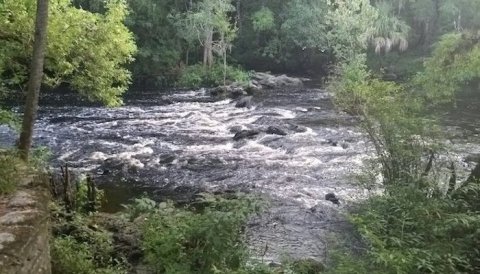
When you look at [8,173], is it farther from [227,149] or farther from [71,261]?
[227,149]

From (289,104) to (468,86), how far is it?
11850 mm

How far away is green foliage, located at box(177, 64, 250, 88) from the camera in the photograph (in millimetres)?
40250

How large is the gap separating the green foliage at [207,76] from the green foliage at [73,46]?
26.2 meters

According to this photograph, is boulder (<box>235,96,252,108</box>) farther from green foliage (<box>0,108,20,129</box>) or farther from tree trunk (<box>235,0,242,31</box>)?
green foliage (<box>0,108,20,129</box>)

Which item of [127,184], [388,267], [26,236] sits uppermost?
[26,236]

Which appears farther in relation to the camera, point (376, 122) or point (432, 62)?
point (432, 62)

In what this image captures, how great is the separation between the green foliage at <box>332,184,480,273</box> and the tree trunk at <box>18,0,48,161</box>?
5882mm

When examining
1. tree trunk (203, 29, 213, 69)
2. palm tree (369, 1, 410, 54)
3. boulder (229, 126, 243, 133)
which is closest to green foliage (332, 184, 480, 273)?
boulder (229, 126, 243, 133)

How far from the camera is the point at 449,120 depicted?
85.4 feet

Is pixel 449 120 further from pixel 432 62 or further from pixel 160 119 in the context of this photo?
pixel 160 119

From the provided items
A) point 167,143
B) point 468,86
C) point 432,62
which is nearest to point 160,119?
point 167,143

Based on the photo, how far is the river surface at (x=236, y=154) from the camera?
14195mm

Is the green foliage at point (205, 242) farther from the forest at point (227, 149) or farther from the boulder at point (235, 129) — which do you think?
the boulder at point (235, 129)

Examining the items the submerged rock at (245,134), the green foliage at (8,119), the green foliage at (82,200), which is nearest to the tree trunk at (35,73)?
the green foliage at (8,119)
